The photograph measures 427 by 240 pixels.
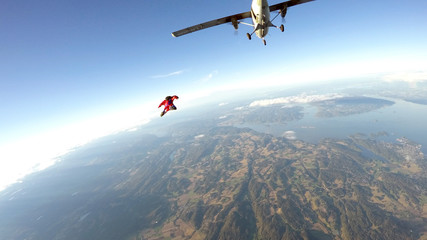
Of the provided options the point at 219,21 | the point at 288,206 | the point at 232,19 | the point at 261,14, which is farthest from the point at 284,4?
the point at 288,206

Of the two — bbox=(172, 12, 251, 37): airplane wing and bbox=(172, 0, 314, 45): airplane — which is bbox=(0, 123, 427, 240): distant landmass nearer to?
bbox=(172, 0, 314, 45): airplane

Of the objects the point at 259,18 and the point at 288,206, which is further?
the point at 288,206

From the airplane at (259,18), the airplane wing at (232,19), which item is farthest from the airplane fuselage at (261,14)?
the airplane wing at (232,19)

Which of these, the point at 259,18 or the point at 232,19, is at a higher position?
the point at 232,19

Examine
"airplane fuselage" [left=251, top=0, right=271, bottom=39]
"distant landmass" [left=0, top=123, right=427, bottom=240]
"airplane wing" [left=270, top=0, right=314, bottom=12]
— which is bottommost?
"distant landmass" [left=0, top=123, right=427, bottom=240]

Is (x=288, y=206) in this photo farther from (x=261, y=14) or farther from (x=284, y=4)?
(x=261, y=14)

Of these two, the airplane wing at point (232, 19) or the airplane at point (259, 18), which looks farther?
the airplane wing at point (232, 19)

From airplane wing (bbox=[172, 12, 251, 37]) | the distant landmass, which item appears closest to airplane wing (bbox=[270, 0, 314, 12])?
airplane wing (bbox=[172, 12, 251, 37])

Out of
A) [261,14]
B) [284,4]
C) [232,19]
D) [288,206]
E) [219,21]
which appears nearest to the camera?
Answer: [261,14]

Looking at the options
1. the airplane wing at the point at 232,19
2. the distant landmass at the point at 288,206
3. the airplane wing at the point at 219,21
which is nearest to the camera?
the airplane wing at the point at 232,19

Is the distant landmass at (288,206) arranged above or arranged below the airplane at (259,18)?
below

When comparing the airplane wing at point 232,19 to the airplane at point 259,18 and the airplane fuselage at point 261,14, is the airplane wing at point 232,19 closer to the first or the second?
the airplane at point 259,18

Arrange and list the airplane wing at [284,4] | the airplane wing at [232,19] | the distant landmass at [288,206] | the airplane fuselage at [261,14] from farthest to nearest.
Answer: the distant landmass at [288,206]
the airplane wing at [232,19]
the airplane wing at [284,4]
the airplane fuselage at [261,14]
